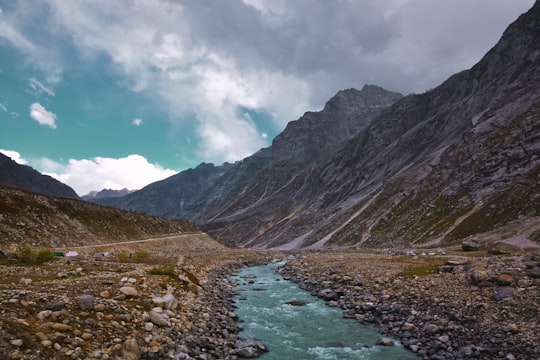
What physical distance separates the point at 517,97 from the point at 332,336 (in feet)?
514

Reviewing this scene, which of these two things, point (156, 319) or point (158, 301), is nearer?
point (156, 319)

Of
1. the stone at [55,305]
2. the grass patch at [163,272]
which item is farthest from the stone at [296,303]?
the stone at [55,305]

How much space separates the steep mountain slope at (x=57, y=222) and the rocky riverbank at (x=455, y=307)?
171 feet

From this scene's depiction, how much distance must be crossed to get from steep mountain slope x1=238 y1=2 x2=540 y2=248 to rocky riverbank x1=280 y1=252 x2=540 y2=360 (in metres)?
51.8

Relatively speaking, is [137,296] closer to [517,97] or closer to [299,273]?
[299,273]

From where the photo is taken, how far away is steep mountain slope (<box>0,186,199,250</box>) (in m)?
60.0

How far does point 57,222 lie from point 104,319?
66.7 m

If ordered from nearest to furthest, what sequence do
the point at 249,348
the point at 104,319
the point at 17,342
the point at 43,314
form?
1. the point at 17,342
2. the point at 43,314
3. the point at 104,319
4. the point at 249,348

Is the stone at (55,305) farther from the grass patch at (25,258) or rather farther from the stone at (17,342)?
the grass patch at (25,258)

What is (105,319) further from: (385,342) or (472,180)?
(472,180)

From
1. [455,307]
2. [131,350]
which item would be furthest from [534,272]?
[131,350]

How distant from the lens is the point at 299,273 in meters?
54.0

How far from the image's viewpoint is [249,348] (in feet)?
65.4

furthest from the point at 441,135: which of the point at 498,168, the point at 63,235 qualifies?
the point at 63,235
